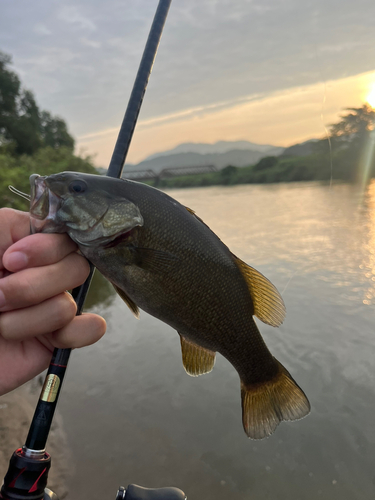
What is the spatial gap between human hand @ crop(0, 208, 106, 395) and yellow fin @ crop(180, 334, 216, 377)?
0.39 metres

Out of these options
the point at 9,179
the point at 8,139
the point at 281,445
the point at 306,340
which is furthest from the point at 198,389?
the point at 8,139

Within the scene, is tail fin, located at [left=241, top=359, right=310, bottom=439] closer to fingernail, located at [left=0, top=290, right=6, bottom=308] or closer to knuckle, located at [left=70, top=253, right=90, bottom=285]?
knuckle, located at [left=70, top=253, right=90, bottom=285]

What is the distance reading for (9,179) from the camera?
10914 millimetres

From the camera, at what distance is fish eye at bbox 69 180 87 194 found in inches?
55.6

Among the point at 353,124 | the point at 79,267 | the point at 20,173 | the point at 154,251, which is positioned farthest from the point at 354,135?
the point at 20,173

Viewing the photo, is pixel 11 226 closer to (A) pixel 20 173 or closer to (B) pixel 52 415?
(B) pixel 52 415

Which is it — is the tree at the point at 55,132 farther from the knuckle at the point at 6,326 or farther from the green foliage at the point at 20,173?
the knuckle at the point at 6,326

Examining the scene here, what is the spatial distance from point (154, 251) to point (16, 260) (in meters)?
0.49

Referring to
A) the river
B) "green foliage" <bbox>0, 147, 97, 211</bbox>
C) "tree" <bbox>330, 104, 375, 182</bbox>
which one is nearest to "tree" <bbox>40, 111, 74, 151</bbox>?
"green foliage" <bbox>0, 147, 97, 211</bbox>

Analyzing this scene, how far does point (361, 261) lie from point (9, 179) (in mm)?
9928

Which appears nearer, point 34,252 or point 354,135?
point 34,252

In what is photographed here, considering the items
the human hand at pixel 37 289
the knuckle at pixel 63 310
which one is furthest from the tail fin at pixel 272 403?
the knuckle at pixel 63 310

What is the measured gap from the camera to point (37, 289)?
128 cm

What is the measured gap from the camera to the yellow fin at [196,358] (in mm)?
1608
